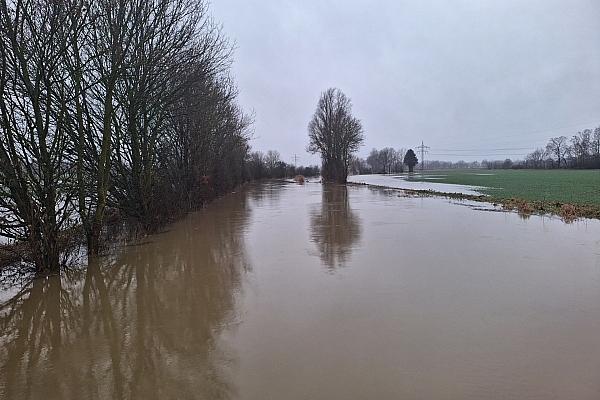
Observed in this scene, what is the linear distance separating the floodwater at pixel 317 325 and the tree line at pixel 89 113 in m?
1.49

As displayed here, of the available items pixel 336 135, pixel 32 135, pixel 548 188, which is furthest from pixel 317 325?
pixel 336 135

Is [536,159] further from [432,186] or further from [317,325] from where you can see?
[317,325]

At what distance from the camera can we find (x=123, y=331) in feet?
16.3

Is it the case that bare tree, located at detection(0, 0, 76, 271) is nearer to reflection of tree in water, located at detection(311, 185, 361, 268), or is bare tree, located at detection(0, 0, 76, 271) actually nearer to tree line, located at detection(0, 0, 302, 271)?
tree line, located at detection(0, 0, 302, 271)

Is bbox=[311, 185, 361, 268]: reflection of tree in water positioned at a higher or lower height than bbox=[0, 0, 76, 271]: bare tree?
lower

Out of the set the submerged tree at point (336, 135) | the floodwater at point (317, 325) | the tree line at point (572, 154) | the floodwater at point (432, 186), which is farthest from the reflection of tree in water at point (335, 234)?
the tree line at point (572, 154)

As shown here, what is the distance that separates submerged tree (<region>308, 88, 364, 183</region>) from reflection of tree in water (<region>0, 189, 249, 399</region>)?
45.4 meters

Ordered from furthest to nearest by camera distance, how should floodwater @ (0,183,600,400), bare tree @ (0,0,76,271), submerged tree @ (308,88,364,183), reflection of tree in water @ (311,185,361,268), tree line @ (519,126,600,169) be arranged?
tree line @ (519,126,600,169) → submerged tree @ (308,88,364,183) → reflection of tree in water @ (311,185,361,268) → bare tree @ (0,0,76,271) → floodwater @ (0,183,600,400)

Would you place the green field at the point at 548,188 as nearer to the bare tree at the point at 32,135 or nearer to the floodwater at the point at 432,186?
the floodwater at the point at 432,186

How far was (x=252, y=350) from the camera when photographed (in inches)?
168

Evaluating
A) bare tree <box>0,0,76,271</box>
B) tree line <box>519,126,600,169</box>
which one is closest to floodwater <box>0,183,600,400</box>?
bare tree <box>0,0,76,271</box>

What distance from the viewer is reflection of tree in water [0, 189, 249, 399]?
3660mm

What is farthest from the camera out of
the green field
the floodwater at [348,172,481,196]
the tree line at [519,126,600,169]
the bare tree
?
the tree line at [519,126,600,169]

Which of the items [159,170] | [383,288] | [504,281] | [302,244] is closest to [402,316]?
[383,288]
